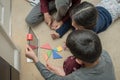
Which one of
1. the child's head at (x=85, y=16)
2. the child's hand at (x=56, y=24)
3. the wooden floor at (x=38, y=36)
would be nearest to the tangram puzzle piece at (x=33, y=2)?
the wooden floor at (x=38, y=36)

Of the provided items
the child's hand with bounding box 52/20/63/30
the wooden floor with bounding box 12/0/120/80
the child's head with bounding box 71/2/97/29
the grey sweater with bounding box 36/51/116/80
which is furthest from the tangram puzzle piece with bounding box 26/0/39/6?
the grey sweater with bounding box 36/51/116/80

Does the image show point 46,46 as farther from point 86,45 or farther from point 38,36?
point 86,45

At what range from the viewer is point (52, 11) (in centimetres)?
186

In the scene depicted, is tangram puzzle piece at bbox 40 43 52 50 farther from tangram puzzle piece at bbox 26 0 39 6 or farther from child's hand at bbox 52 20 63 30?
tangram puzzle piece at bbox 26 0 39 6

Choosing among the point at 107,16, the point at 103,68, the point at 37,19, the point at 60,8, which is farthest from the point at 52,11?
the point at 103,68

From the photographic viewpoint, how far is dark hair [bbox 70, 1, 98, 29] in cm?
150

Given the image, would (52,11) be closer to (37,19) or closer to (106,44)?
(37,19)

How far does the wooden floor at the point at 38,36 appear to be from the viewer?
5.56ft

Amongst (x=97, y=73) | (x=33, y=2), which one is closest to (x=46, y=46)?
(x=33, y=2)

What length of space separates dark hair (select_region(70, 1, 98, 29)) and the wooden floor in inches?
10.7

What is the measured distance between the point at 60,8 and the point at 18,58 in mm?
388

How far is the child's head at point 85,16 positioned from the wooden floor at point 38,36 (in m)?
0.26

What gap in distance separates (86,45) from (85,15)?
376mm

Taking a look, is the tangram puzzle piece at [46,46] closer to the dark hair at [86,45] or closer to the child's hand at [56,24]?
the child's hand at [56,24]
